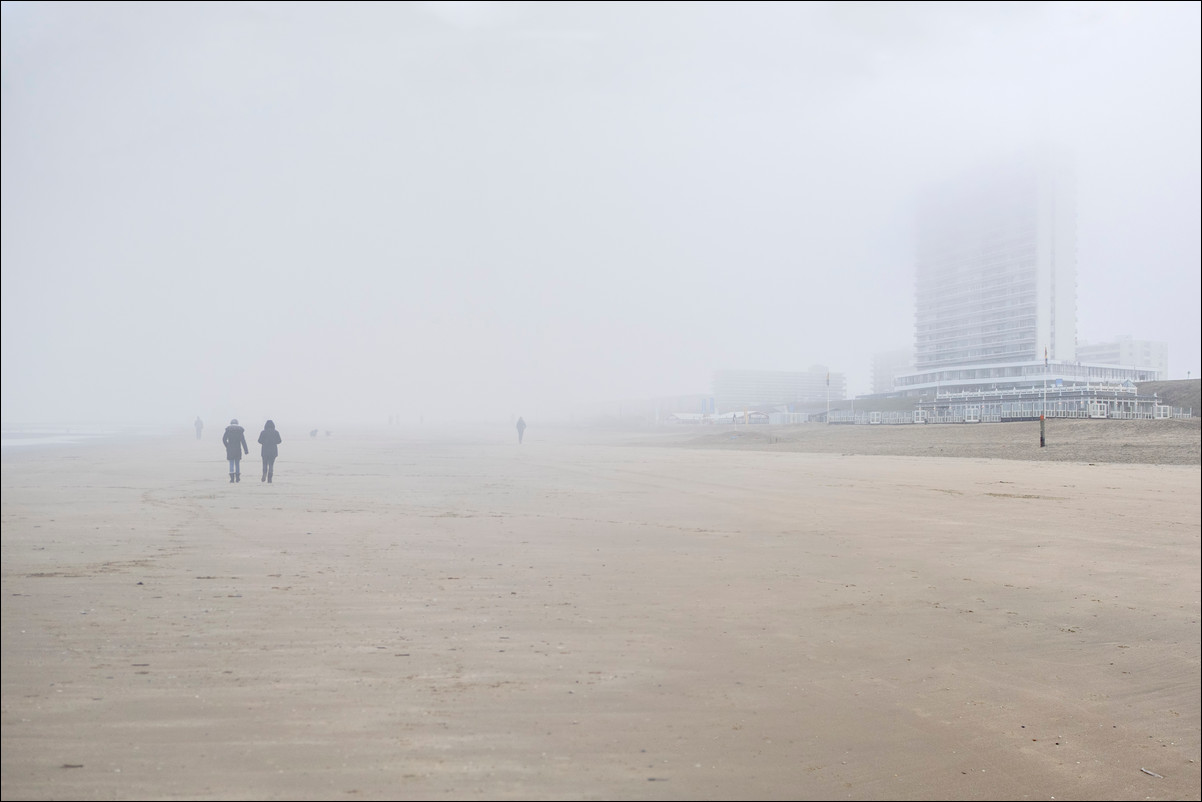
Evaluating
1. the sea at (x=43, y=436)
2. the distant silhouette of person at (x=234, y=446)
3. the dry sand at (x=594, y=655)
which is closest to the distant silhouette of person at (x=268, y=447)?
the distant silhouette of person at (x=234, y=446)

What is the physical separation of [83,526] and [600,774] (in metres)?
7.59

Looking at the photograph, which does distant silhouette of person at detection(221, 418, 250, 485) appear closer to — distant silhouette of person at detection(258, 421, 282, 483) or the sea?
distant silhouette of person at detection(258, 421, 282, 483)

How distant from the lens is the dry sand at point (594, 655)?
2896mm

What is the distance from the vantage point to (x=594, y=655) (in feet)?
14.2

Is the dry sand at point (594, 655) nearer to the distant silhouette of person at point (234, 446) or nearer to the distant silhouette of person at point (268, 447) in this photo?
the distant silhouette of person at point (234, 446)

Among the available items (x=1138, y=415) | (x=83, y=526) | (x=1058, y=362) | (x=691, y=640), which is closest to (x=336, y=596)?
(x=691, y=640)

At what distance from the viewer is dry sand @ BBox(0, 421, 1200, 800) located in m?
2.90

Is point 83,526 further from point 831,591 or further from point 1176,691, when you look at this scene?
point 1176,691

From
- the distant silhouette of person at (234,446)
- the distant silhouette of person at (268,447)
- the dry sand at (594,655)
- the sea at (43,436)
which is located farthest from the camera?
the distant silhouette of person at (268,447)

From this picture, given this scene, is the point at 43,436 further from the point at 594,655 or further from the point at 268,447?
the point at 594,655

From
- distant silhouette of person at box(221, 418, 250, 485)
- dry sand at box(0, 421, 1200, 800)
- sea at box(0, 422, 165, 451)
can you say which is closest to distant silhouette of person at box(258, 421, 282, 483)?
distant silhouette of person at box(221, 418, 250, 485)

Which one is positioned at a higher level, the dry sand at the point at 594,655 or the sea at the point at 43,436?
the sea at the point at 43,436

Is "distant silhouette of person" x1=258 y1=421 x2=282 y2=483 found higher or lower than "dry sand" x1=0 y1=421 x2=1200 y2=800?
A: higher

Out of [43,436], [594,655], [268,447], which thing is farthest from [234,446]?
[43,436]
